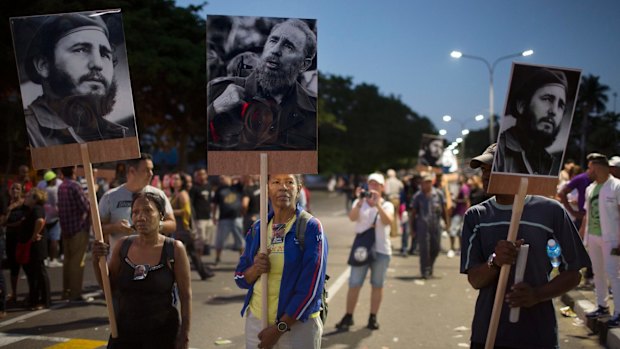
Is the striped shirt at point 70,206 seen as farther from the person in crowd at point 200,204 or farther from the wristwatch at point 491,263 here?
the wristwatch at point 491,263

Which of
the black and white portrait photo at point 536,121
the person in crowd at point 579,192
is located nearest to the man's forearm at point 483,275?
the black and white portrait photo at point 536,121

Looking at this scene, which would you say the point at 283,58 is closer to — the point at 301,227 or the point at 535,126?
the point at 301,227

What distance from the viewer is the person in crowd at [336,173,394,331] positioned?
8148mm

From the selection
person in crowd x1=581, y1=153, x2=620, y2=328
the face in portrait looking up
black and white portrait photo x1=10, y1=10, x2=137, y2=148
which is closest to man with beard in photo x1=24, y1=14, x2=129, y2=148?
black and white portrait photo x1=10, y1=10, x2=137, y2=148

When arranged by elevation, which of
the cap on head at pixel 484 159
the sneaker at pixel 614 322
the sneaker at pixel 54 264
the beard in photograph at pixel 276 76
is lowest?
the sneaker at pixel 54 264

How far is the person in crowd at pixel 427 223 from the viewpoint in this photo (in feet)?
41.1

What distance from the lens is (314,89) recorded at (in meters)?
4.18

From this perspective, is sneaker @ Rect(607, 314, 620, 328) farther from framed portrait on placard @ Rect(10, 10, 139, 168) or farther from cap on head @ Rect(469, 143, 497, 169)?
framed portrait on placard @ Rect(10, 10, 139, 168)

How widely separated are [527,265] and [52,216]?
1121cm

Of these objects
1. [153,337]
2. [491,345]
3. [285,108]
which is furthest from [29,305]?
[491,345]

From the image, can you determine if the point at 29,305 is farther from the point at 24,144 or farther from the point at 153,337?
the point at 24,144

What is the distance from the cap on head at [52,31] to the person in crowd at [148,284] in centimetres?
109

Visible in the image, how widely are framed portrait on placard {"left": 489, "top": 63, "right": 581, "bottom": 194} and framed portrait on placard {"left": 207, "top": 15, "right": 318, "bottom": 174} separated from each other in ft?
3.86

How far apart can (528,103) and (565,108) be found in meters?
0.23
